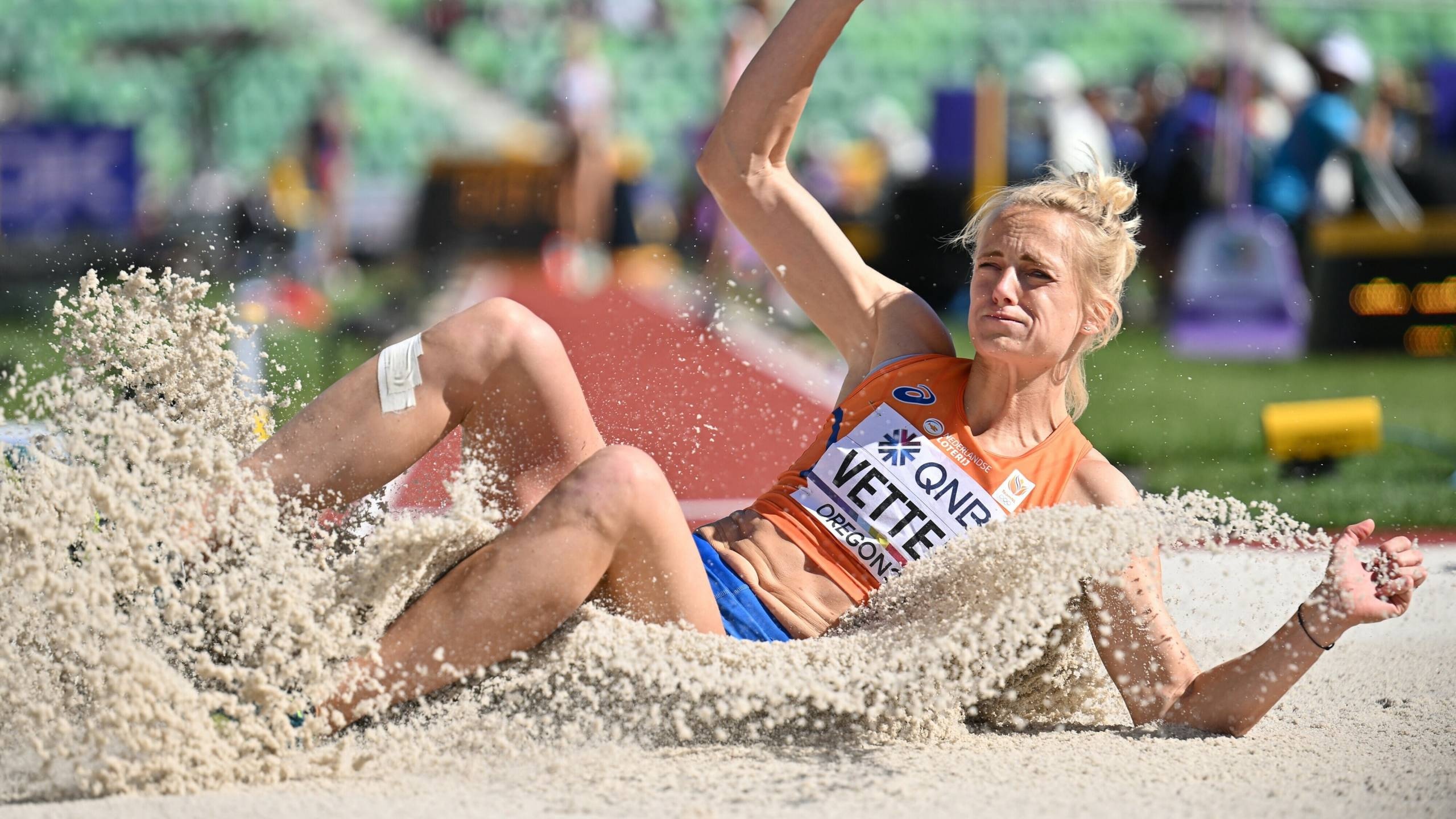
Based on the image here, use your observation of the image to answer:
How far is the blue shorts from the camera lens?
2.65 meters

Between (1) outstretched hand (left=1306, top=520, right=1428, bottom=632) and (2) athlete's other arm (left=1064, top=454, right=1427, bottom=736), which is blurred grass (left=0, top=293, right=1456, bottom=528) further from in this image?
(1) outstretched hand (left=1306, top=520, right=1428, bottom=632)

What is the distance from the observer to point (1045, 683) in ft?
9.11

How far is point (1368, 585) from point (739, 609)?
1.04 meters

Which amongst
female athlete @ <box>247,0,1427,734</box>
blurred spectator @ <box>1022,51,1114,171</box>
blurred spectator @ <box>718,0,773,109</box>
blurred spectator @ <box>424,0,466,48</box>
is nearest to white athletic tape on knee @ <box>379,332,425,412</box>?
female athlete @ <box>247,0,1427,734</box>

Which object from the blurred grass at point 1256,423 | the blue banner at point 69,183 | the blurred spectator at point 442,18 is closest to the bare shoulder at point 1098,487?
the blurred grass at point 1256,423

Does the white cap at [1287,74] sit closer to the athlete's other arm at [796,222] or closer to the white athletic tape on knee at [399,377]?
the athlete's other arm at [796,222]

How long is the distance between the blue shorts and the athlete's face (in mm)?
619

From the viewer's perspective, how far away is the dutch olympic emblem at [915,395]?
2.88m

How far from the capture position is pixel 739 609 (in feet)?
8.76

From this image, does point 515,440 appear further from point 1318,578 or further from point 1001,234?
point 1318,578

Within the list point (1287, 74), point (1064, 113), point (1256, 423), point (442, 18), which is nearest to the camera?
point (1256, 423)

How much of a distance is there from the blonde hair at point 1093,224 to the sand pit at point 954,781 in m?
0.56

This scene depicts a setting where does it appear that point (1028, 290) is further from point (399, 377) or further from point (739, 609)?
point (399, 377)

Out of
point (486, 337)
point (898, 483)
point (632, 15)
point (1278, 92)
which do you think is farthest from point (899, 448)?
point (632, 15)
